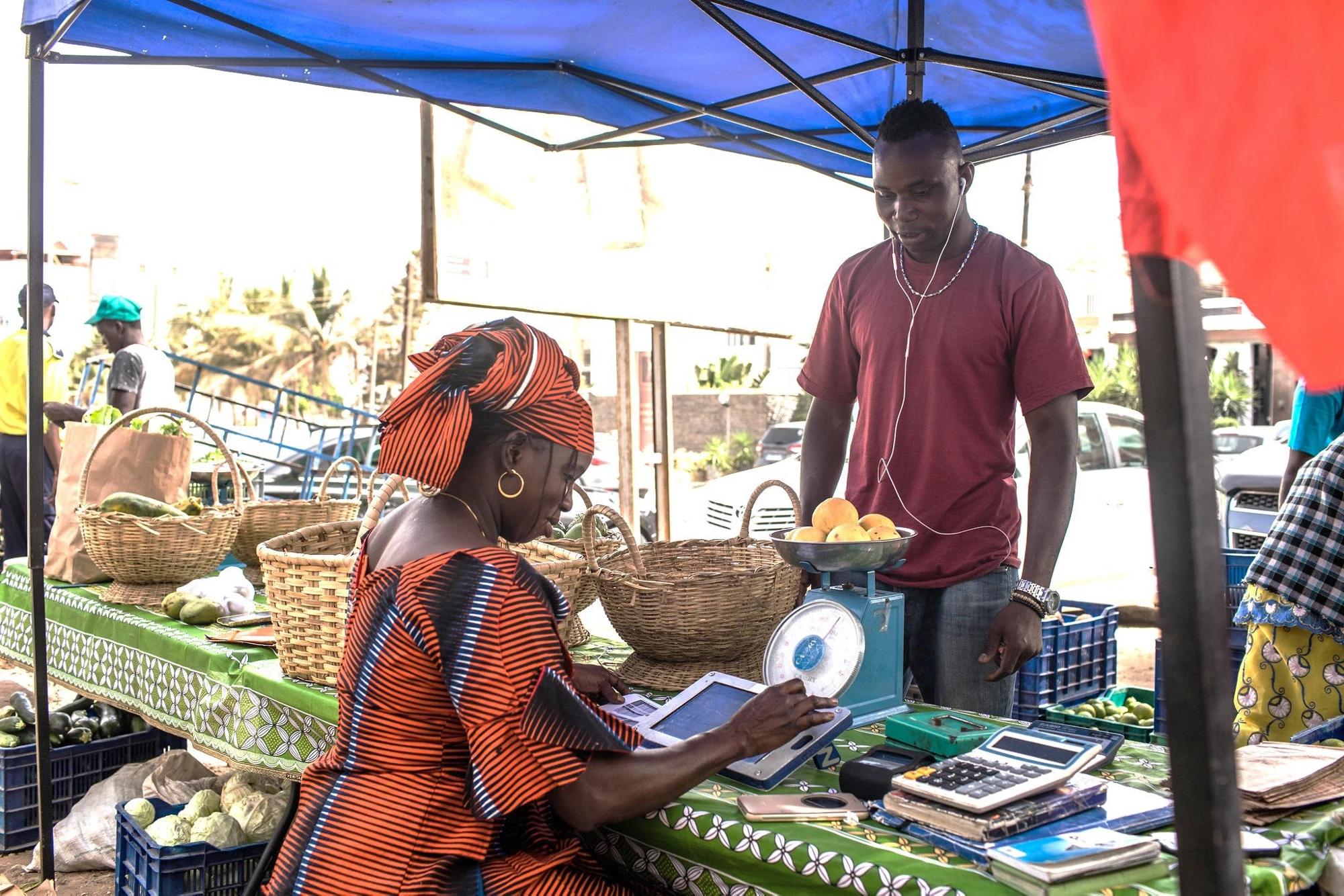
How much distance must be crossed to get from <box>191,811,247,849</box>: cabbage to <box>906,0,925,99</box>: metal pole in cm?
292

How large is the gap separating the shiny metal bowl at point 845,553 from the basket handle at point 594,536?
22.9 inches

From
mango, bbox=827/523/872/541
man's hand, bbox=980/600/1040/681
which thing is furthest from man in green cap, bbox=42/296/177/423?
man's hand, bbox=980/600/1040/681

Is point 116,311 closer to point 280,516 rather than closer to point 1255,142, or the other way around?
point 280,516

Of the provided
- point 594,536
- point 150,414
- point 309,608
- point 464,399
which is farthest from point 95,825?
point 464,399

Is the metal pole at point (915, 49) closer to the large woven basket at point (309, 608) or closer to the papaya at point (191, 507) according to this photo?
the large woven basket at point (309, 608)

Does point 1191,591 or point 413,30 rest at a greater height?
point 413,30

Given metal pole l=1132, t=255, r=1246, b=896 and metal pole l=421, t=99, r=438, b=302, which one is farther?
metal pole l=421, t=99, r=438, b=302

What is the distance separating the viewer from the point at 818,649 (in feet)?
6.78

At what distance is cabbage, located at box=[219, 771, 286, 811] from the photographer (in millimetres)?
2916

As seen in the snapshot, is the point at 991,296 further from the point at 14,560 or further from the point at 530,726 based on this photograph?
the point at 14,560

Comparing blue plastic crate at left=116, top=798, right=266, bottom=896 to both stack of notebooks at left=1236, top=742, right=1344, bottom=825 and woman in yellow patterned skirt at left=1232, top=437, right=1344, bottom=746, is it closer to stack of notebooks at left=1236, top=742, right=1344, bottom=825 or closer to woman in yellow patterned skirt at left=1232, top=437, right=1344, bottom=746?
stack of notebooks at left=1236, top=742, right=1344, bottom=825

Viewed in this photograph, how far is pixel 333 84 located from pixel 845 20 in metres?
1.95

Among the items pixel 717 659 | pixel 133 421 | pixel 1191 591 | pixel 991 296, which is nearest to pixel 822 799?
pixel 717 659

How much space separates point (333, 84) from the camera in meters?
4.10
